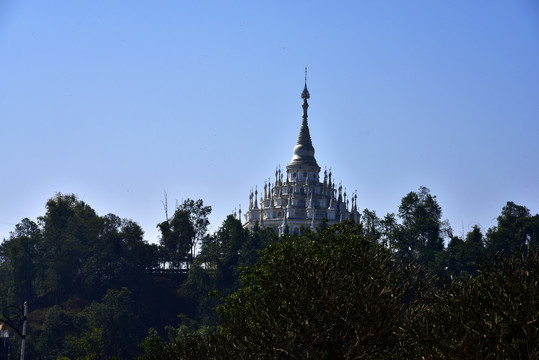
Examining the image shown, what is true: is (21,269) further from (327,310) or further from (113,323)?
(327,310)

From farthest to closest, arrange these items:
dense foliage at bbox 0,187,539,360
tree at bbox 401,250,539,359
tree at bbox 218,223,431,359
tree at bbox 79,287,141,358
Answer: tree at bbox 79,287,141,358
dense foliage at bbox 0,187,539,360
tree at bbox 218,223,431,359
tree at bbox 401,250,539,359

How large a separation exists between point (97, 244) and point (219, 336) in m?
82.0

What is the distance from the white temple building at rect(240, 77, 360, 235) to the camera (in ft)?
437

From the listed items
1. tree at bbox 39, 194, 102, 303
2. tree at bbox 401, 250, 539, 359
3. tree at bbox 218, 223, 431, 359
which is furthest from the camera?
tree at bbox 39, 194, 102, 303

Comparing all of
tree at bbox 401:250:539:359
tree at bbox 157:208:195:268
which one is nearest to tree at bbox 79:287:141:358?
tree at bbox 157:208:195:268

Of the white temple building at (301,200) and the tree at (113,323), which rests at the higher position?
the white temple building at (301,200)

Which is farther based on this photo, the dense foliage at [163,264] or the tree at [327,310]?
the dense foliage at [163,264]

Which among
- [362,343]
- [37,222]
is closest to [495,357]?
[362,343]

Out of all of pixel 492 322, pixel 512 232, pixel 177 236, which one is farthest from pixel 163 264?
pixel 492 322

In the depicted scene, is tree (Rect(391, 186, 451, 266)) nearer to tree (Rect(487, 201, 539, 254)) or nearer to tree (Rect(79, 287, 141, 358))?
tree (Rect(487, 201, 539, 254))

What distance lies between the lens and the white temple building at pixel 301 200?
133 m

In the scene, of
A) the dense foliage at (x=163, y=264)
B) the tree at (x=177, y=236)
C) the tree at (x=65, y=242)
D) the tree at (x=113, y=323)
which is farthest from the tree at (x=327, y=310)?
the tree at (x=177, y=236)

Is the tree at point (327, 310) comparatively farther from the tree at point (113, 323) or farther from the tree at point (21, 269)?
the tree at point (21, 269)

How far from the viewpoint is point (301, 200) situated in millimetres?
137500
